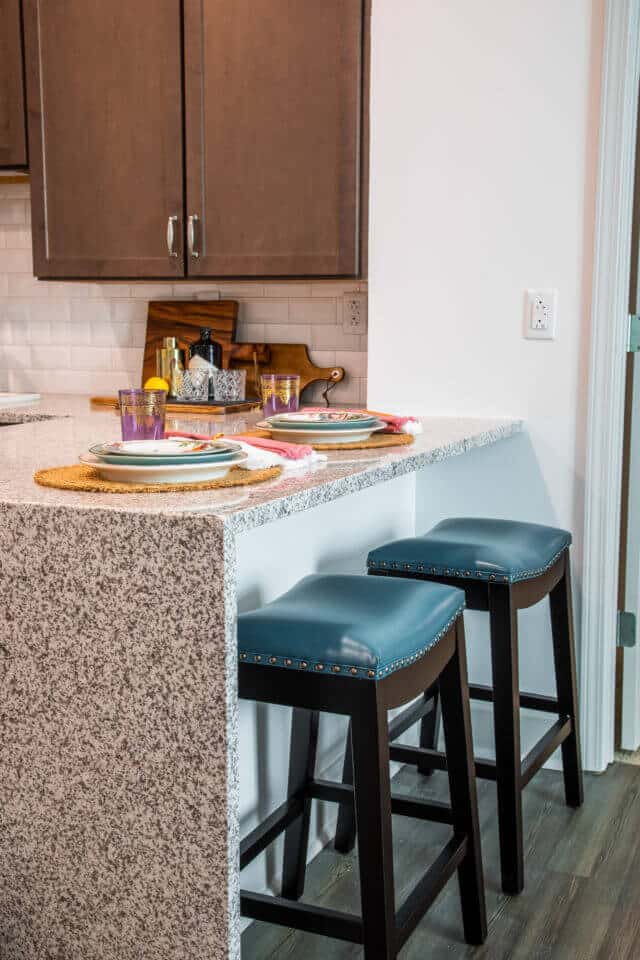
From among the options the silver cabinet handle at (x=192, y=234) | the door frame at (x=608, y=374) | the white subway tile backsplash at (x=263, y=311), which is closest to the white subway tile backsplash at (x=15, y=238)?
the white subway tile backsplash at (x=263, y=311)

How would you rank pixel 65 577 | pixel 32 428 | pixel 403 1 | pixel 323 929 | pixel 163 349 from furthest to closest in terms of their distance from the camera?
pixel 163 349, pixel 403 1, pixel 32 428, pixel 323 929, pixel 65 577

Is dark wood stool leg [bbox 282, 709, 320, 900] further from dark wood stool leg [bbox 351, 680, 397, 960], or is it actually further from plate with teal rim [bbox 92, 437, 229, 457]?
plate with teal rim [bbox 92, 437, 229, 457]

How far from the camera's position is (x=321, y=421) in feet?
6.68

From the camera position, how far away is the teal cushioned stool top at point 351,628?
1.53 meters

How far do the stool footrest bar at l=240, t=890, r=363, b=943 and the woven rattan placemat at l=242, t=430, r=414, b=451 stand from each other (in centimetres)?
80

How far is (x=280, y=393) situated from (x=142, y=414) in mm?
512

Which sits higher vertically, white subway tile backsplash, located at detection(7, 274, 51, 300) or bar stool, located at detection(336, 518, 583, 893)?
white subway tile backsplash, located at detection(7, 274, 51, 300)

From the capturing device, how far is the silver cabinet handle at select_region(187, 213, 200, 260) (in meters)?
3.07

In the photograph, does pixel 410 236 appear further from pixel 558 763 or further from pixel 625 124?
pixel 558 763

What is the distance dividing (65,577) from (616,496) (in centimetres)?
160

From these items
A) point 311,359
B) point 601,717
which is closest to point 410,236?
point 311,359

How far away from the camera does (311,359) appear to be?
3.45 metres

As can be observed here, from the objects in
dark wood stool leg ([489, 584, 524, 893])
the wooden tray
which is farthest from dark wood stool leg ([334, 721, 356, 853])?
the wooden tray

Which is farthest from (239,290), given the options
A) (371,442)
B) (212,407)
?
(371,442)
